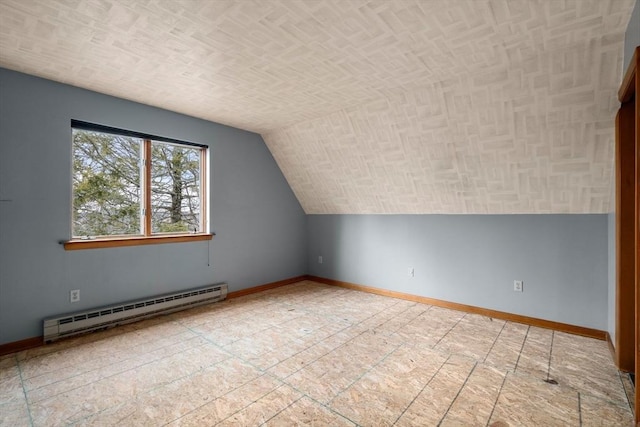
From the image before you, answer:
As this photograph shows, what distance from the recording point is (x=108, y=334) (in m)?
3.04

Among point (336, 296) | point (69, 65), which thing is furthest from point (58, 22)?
point (336, 296)

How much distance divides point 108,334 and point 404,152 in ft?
12.1

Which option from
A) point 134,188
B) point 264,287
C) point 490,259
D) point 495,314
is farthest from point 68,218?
point 495,314

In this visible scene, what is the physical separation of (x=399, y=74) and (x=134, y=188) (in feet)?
10.2

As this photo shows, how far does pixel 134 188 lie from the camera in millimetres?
3555

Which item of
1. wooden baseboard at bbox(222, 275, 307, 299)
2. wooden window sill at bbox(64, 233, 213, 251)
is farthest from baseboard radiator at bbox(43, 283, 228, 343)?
wooden window sill at bbox(64, 233, 213, 251)

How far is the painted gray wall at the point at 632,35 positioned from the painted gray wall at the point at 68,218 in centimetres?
405

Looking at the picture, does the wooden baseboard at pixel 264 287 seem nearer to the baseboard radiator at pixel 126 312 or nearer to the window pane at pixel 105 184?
the baseboard radiator at pixel 126 312

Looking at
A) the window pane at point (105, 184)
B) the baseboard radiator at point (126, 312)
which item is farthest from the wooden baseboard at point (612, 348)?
the window pane at point (105, 184)

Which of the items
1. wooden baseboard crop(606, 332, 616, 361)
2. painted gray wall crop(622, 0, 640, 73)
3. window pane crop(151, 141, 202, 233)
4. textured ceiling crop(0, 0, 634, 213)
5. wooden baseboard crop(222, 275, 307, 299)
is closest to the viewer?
painted gray wall crop(622, 0, 640, 73)

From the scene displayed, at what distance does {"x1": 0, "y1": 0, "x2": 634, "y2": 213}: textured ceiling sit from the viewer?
6.43 ft

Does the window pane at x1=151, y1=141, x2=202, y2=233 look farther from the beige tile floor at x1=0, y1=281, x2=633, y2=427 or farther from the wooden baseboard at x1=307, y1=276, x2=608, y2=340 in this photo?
the wooden baseboard at x1=307, y1=276, x2=608, y2=340

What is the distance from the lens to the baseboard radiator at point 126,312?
286 centimetres

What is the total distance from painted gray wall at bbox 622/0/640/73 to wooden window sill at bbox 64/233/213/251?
4.26 metres
